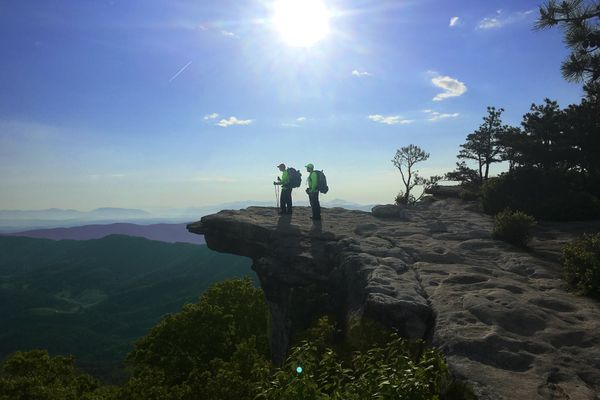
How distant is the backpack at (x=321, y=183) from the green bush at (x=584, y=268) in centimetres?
1153

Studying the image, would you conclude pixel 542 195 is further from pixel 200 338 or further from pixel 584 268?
pixel 200 338

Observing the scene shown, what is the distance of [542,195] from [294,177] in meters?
14.3

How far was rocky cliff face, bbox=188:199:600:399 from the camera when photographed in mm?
7113

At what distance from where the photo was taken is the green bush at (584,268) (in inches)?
405

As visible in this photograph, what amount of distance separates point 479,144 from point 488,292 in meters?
37.0

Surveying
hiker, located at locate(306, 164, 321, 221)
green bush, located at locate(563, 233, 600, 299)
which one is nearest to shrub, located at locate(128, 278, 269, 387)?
hiker, located at locate(306, 164, 321, 221)

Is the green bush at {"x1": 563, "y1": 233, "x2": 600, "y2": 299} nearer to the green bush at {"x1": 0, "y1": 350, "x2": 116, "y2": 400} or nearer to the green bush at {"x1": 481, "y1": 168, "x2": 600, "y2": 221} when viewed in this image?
the green bush at {"x1": 481, "y1": 168, "x2": 600, "y2": 221}

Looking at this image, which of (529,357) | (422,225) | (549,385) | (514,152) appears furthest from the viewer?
(514,152)

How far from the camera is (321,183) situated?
→ 2120cm

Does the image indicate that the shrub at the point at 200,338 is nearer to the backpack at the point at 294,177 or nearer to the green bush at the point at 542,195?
the backpack at the point at 294,177

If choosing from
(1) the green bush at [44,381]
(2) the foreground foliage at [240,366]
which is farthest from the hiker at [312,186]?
(1) the green bush at [44,381]

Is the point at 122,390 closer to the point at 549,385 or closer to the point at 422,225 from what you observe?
the point at 422,225

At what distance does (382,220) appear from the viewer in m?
22.8

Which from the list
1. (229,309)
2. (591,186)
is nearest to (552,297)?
(591,186)
